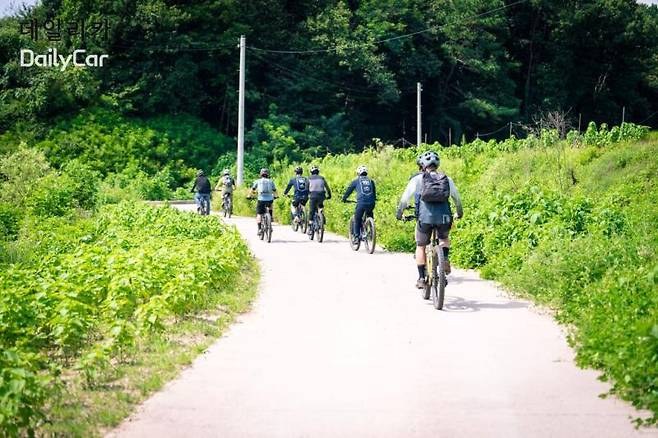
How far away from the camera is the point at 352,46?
5672 centimetres

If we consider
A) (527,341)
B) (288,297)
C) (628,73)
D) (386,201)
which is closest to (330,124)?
(628,73)

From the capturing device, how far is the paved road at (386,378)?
616 cm

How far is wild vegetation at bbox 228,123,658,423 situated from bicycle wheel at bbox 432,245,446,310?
1.32 m

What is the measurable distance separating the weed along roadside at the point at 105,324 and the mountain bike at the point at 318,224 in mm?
6431

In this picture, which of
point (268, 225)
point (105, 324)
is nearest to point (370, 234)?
point (268, 225)

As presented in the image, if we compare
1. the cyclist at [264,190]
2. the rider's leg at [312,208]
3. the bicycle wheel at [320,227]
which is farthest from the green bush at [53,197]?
the bicycle wheel at [320,227]

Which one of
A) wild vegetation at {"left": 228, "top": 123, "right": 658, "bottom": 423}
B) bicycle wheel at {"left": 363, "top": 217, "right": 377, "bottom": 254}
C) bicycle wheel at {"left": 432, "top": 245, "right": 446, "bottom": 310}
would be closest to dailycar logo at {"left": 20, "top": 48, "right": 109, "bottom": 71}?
wild vegetation at {"left": 228, "top": 123, "right": 658, "bottom": 423}

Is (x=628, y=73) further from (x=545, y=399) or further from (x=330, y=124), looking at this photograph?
(x=545, y=399)

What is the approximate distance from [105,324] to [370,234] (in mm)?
9665

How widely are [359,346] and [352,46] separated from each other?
49.4m

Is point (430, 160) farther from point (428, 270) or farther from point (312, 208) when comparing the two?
point (312, 208)

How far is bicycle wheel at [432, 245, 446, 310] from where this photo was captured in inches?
439

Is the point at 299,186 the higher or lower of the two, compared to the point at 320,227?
higher

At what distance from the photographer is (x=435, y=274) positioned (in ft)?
37.3
